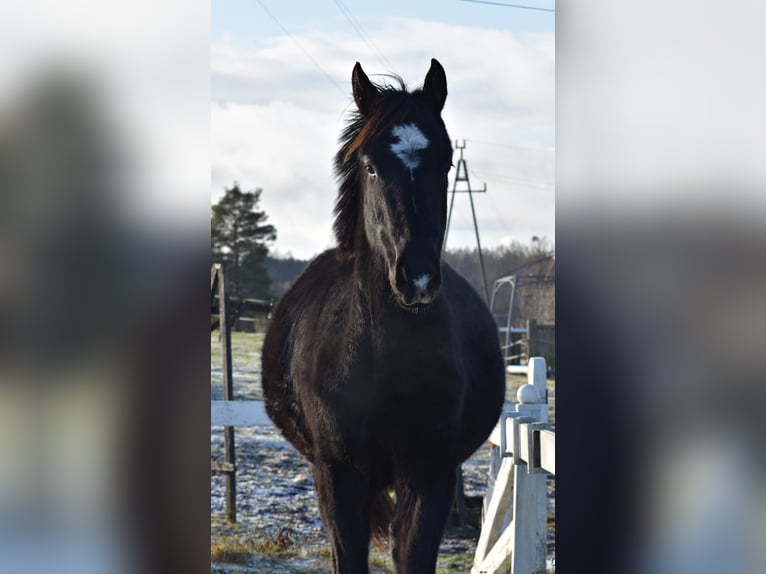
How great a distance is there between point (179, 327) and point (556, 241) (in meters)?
0.74

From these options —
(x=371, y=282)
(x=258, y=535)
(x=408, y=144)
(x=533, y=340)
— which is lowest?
(x=258, y=535)

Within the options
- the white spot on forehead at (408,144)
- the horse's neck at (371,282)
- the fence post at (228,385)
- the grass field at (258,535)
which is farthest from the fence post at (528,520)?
the fence post at (228,385)

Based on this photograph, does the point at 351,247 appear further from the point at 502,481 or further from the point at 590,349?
the point at 502,481

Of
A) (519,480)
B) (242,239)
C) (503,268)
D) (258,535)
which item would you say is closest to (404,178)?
(503,268)

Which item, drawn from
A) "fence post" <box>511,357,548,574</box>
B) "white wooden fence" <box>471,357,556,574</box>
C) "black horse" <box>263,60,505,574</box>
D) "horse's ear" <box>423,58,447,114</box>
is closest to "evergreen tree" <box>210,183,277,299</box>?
"black horse" <box>263,60,505,574</box>

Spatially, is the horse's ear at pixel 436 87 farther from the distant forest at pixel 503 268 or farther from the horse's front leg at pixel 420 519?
the horse's front leg at pixel 420 519

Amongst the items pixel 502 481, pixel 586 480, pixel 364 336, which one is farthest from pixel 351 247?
pixel 502 481

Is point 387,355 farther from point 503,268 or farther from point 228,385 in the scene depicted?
point 228,385

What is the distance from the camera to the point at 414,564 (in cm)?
210

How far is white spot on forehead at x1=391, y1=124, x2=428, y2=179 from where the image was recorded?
1.92 m

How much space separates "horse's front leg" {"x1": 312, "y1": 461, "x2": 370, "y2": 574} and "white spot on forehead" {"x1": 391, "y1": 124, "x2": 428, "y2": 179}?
0.87 meters

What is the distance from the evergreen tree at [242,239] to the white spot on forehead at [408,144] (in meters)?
1.13

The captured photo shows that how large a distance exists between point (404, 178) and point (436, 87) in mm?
321

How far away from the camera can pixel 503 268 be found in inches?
118
